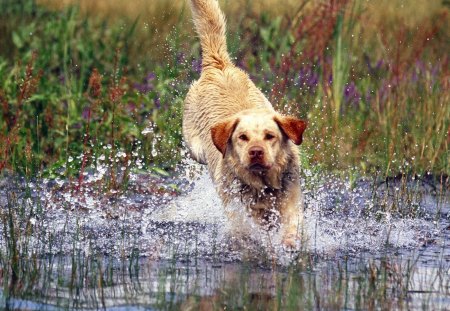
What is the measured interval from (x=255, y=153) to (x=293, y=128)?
453 millimetres

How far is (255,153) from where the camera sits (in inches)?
248

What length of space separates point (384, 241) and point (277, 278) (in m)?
1.51

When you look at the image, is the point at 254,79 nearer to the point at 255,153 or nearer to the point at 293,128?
the point at 293,128

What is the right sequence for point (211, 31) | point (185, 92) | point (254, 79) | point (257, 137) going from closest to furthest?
1. point (257, 137)
2. point (211, 31)
3. point (185, 92)
4. point (254, 79)

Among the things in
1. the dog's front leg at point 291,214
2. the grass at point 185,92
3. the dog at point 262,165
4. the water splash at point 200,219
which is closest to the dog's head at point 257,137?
the dog at point 262,165

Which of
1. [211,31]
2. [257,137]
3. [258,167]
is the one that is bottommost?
[258,167]

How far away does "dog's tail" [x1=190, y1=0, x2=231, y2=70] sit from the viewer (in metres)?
8.14

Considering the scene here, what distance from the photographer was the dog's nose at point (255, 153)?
6.30 metres

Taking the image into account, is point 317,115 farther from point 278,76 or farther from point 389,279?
point 389,279

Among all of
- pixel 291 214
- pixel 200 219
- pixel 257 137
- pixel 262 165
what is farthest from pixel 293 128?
pixel 200 219

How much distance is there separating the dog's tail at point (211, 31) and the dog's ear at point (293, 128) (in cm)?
175

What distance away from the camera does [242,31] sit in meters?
10.3

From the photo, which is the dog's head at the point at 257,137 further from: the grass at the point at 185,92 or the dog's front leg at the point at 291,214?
the grass at the point at 185,92

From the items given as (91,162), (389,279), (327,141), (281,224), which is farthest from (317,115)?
(389,279)
